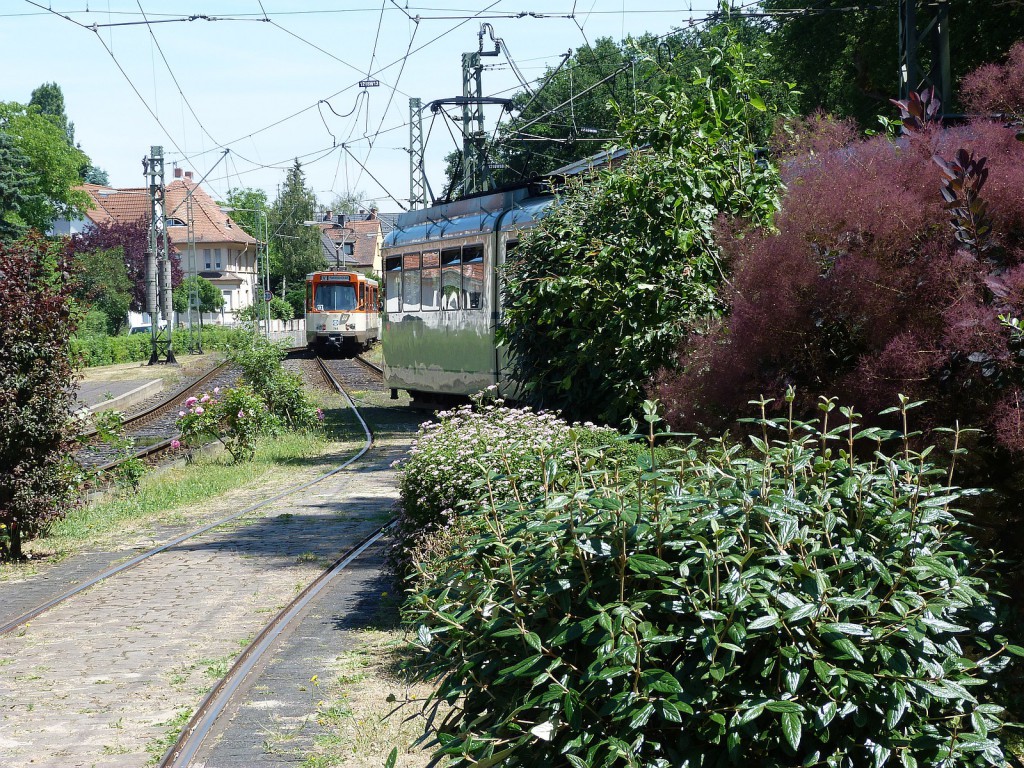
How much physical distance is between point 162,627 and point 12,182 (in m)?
58.5

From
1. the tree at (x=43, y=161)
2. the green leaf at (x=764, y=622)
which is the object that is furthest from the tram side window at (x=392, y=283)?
the tree at (x=43, y=161)

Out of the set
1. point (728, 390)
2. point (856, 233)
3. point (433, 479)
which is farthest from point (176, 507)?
point (856, 233)

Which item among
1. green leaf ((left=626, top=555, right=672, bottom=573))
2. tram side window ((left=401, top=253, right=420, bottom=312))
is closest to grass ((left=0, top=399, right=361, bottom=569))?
tram side window ((left=401, top=253, right=420, bottom=312))

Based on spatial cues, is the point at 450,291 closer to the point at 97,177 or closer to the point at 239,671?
the point at 239,671

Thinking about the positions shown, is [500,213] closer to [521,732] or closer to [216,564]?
[216,564]

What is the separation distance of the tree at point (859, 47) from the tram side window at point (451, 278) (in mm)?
7077

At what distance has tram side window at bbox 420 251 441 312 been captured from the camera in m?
19.2

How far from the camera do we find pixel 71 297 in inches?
398

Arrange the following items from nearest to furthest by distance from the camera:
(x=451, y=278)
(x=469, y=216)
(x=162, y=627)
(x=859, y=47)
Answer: (x=162, y=627), (x=469, y=216), (x=451, y=278), (x=859, y=47)

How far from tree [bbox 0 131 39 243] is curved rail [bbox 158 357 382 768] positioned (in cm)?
5390

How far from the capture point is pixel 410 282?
2073 cm

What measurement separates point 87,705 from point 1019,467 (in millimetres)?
4572

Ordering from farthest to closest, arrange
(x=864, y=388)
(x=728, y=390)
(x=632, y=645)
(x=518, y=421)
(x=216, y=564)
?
(x=216, y=564) → (x=518, y=421) → (x=728, y=390) → (x=864, y=388) → (x=632, y=645)

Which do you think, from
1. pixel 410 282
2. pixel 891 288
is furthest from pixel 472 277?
pixel 891 288
